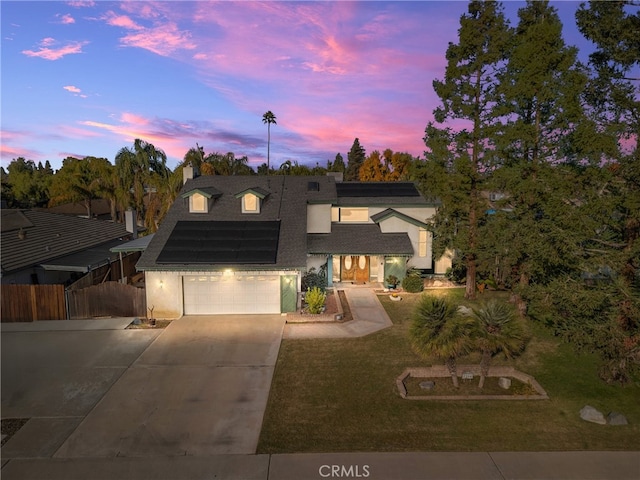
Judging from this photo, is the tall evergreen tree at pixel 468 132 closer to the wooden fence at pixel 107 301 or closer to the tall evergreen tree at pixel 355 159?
the wooden fence at pixel 107 301

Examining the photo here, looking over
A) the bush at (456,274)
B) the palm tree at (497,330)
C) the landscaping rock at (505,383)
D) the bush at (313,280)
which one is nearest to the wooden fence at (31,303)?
the bush at (313,280)

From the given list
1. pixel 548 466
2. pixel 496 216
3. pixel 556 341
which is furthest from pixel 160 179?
pixel 548 466

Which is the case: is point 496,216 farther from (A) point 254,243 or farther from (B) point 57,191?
→ (B) point 57,191

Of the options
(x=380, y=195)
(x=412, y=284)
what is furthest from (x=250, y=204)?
(x=412, y=284)

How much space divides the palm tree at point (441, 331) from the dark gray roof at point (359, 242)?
11400 millimetres

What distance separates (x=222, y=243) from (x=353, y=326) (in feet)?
27.6

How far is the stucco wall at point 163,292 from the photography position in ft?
66.3

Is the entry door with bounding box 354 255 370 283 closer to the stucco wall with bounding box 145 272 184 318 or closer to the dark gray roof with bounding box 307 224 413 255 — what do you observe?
the dark gray roof with bounding box 307 224 413 255

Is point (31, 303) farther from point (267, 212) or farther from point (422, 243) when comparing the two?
point (422, 243)

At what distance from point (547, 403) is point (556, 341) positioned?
19.4ft

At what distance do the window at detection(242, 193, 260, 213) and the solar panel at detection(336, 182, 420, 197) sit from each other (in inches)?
293

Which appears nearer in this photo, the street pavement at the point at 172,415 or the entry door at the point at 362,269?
the street pavement at the point at 172,415

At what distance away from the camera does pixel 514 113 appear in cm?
2067

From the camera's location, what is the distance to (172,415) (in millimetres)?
11688
